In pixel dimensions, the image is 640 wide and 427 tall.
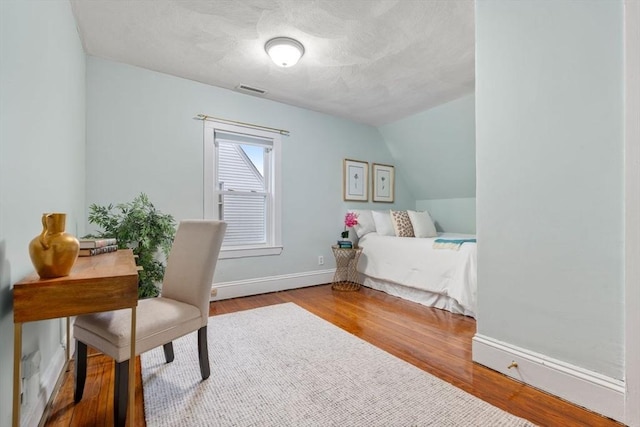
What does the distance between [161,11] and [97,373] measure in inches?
94.5

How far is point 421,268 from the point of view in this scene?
3.16m

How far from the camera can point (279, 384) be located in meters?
1.62

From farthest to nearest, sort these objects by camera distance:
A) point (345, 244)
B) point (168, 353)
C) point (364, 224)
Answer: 1. point (364, 224)
2. point (345, 244)
3. point (168, 353)

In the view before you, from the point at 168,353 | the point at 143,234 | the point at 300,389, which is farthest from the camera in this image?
the point at 143,234

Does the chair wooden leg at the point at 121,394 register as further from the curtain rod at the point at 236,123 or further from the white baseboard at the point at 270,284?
the curtain rod at the point at 236,123

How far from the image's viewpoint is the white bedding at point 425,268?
8.97ft

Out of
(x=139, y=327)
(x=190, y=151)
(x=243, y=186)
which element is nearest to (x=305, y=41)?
(x=190, y=151)

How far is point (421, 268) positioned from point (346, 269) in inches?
46.7

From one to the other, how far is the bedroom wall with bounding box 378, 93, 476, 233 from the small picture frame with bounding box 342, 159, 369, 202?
72cm

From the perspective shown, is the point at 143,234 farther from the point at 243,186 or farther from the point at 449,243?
the point at 449,243

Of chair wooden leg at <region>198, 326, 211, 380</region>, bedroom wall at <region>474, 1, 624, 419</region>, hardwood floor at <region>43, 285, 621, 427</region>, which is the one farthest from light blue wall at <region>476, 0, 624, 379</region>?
chair wooden leg at <region>198, 326, 211, 380</region>

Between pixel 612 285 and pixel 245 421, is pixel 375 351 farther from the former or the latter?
pixel 612 285

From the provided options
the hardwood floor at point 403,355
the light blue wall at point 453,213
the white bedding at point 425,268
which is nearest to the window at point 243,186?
the hardwood floor at point 403,355

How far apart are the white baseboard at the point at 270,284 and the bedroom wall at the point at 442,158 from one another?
210 centimetres
